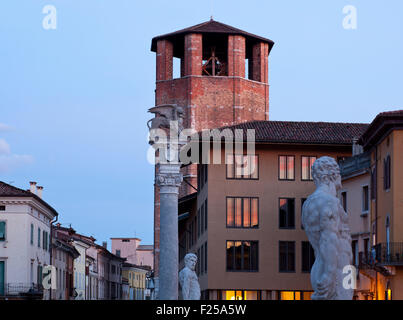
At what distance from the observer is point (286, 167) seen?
53594 mm

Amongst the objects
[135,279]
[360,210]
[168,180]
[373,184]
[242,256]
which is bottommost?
[135,279]

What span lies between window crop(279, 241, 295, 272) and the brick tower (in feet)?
65.1

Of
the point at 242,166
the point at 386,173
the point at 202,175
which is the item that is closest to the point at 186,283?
the point at 386,173

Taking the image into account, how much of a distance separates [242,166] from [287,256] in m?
5.61

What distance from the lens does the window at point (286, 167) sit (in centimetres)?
5341

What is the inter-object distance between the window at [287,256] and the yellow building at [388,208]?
11.3 meters

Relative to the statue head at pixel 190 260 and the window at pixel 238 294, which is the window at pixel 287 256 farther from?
the statue head at pixel 190 260

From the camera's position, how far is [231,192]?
52781mm

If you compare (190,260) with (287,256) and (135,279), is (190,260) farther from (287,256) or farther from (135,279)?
(135,279)

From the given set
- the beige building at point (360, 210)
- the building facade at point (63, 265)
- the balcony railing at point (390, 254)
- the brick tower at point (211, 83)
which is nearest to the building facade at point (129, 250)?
the building facade at point (63, 265)

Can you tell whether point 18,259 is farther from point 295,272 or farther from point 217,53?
point 217,53
